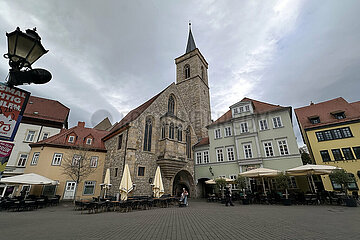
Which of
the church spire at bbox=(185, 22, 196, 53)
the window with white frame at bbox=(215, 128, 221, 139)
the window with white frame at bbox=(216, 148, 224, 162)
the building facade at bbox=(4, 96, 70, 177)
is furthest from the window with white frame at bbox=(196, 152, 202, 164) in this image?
the church spire at bbox=(185, 22, 196, 53)

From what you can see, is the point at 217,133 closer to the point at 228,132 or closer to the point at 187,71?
the point at 228,132

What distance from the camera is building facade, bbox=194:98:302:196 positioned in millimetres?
17828

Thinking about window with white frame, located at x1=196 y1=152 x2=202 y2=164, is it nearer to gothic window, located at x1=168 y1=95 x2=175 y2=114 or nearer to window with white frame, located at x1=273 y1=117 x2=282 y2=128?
gothic window, located at x1=168 y1=95 x2=175 y2=114

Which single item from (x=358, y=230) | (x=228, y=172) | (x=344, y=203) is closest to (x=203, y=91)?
(x=228, y=172)

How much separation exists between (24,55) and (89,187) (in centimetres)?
2077

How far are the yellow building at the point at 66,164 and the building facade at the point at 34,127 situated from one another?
91.5 inches

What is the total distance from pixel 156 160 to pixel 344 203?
16085 millimetres

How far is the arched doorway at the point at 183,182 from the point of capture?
22.1 m

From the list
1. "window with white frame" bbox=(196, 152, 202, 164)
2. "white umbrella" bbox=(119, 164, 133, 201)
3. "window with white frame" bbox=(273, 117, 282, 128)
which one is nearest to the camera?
"white umbrella" bbox=(119, 164, 133, 201)

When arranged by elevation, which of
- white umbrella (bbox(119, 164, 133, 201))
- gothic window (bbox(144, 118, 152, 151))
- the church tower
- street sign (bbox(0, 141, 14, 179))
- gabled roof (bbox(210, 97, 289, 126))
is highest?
the church tower

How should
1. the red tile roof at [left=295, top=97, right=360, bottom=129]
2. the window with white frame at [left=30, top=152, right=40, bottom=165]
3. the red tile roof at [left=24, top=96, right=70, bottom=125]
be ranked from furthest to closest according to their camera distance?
1. the red tile roof at [left=24, top=96, right=70, bottom=125]
2. the red tile roof at [left=295, top=97, right=360, bottom=129]
3. the window with white frame at [left=30, top=152, right=40, bottom=165]

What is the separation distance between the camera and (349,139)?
58.5ft

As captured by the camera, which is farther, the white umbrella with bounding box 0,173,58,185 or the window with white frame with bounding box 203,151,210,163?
the window with white frame with bounding box 203,151,210,163

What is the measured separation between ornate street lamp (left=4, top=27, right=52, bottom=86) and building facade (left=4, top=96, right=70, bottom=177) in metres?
23.3
